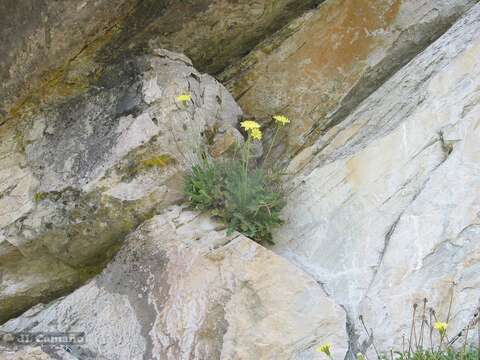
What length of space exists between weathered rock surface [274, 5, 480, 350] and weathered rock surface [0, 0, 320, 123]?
108cm

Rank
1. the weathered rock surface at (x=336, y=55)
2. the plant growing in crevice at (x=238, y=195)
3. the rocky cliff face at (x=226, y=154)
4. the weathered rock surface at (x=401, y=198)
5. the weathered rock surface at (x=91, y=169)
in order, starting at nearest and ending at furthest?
the weathered rock surface at (x=401, y=198), the rocky cliff face at (x=226, y=154), the plant growing in crevice at (x=238, y=195), the weathered rock surface at (x=91, y=169), the weathered rock surface at (x=336, y=55)

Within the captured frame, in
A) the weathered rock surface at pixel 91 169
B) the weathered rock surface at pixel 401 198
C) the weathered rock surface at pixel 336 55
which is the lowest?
the weathered rock surface at pixel 401 198

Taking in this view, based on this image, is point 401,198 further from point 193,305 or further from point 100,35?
point 100,35

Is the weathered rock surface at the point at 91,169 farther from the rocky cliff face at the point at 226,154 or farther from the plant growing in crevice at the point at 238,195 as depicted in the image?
the plant growing in crevice at the point at 238,195

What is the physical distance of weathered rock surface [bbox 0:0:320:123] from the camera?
4805mm

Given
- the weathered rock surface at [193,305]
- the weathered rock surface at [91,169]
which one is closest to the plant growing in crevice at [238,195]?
the weathered rock surface at [193,305]

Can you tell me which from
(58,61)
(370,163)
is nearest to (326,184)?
(370,163)

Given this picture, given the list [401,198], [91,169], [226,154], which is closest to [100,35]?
[91,169]

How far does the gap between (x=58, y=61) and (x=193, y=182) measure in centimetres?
130

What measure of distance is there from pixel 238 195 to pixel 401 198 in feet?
3.46

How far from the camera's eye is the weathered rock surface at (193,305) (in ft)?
13.9

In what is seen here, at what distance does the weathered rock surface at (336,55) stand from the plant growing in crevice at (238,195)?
700 mm

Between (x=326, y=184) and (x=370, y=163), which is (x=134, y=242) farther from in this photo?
(x=370, y=163)

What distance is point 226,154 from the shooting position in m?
5.17
